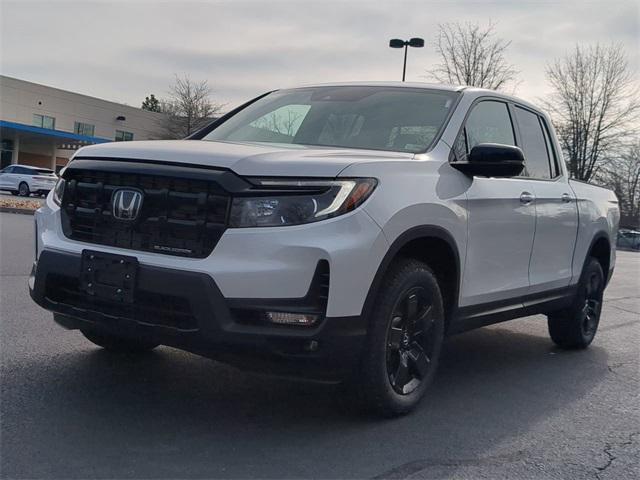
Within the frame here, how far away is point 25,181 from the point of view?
32969 mm

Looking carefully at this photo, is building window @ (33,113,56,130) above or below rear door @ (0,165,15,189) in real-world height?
above

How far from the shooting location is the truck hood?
3609 mm

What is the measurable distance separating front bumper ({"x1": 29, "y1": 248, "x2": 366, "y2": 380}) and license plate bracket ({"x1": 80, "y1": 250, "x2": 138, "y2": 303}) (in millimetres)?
43

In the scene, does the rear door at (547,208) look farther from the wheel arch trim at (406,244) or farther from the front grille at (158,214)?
the front grille at (158,214)

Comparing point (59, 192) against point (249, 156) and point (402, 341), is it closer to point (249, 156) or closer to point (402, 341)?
point (249, 156)

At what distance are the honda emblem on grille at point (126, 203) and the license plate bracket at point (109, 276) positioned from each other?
0.22 meters

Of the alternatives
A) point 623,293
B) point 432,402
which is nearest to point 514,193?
point 432,402

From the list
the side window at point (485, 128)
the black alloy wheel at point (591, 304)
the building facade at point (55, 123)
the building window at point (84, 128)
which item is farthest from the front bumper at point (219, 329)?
the building window at point (84, 128)

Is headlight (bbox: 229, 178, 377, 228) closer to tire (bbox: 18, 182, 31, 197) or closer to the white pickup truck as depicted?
the white pickup truck

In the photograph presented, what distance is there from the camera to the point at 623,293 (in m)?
12.5

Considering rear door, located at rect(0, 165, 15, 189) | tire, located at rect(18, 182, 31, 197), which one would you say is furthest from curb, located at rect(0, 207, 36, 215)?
rear door, located at rect(0, 165, 15, 189)

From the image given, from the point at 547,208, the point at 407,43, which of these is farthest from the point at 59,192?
the point at 407,43

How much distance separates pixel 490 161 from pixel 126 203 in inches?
84.1

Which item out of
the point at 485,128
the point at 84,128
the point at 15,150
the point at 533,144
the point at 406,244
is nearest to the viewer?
the point at 406,244
